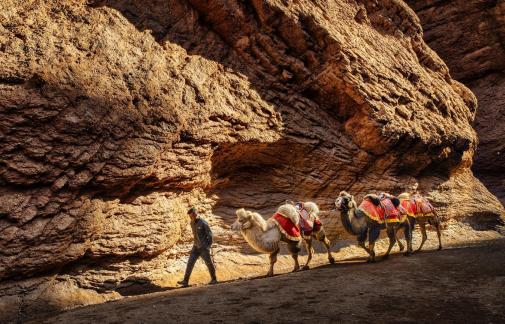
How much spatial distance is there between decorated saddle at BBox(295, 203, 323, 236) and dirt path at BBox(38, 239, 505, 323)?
2768 millimetres

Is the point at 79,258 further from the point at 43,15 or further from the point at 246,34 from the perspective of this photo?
the point at 246,34

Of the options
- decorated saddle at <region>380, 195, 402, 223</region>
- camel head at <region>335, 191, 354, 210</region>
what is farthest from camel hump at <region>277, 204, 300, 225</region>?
decorated saddle at <region>380, 195, 402, 223</region>

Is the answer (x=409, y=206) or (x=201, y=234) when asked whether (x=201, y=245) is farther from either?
(x=409, y=206)

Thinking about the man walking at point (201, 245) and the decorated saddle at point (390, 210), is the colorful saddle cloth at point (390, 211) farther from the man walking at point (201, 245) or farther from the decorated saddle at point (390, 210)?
the man walking at point (201, 245)

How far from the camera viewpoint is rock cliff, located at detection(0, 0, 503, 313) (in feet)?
23.9

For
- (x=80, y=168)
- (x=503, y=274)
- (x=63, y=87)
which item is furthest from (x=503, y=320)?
(x=63, y=87)

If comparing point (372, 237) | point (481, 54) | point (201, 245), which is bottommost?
point (372, 237)

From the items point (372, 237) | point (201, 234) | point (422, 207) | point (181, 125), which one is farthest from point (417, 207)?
point (181, 125)

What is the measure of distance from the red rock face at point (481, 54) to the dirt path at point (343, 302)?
20010 mm

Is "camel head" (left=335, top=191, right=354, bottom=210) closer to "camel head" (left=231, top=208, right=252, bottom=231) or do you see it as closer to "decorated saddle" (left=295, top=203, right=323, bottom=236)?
"decorated saddle" (left=295, top=203, right=323, bottom=236)

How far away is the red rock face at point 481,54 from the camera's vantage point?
23.2 metres

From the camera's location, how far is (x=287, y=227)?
9.30m

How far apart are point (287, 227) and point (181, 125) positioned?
3910mm

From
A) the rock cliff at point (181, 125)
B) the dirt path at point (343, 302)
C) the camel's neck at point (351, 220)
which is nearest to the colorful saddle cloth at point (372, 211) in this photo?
the camel's neck at point (351, 220)
